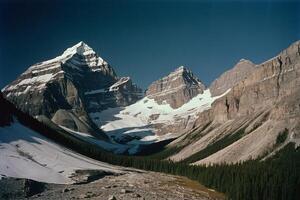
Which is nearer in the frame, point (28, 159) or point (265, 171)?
point (28, 159)

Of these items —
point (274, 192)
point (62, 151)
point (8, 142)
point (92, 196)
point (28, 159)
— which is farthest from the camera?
point (62, 151)

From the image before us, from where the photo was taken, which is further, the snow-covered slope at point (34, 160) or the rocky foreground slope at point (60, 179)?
the snow-covered slope at point (34, 160)

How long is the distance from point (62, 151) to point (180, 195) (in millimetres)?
71380

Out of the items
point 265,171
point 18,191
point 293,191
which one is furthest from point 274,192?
point 18,191

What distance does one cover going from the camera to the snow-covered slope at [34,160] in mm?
153875

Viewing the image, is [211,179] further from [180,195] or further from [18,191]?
[18,191]

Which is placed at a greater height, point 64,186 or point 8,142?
point 8,142

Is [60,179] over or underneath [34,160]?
underneath

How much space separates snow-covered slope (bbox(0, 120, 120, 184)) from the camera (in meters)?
154

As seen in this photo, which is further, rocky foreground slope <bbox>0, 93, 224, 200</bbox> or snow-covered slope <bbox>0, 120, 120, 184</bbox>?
snow-covered slope <bbox>0, 120, 120, 184</bbox>

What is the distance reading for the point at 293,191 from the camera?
6132 inches

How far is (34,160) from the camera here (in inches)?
6762

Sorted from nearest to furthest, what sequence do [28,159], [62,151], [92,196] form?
[92,196]
[28,159]
[62,151]

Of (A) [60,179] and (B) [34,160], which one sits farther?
(B) [34,160]
